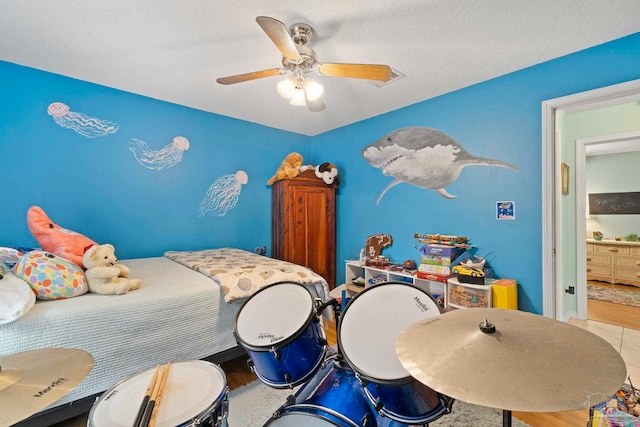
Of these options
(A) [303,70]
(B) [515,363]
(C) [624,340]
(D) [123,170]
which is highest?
(A) [303,70]

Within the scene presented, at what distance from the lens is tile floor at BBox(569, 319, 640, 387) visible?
1995 mm

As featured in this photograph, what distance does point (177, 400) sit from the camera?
0.85 meters

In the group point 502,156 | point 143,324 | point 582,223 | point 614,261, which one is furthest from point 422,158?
point 614,261

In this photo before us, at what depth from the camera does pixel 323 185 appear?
3.63 m

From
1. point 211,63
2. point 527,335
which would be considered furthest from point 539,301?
point 211,63

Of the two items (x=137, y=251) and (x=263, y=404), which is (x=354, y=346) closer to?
(x=263, y=404)

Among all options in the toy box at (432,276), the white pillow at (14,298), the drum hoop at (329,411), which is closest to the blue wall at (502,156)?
the toy box at (432,276)

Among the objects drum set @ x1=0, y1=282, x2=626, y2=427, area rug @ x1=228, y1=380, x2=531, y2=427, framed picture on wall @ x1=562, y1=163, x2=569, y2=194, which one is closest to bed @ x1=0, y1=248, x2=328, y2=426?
area rug @ x1=228, y1=380, x2=531, y2=427

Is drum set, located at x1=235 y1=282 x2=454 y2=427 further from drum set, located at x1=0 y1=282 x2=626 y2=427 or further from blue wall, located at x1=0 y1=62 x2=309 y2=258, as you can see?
blue wall, located at x1=0 y1=62 x2=309 y2=258

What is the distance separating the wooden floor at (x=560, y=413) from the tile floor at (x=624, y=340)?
0.20m

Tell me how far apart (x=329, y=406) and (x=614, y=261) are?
6.00 meters

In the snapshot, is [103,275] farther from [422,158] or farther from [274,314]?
[422,158]

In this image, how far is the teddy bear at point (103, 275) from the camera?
153cm

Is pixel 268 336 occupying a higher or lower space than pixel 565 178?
lower
